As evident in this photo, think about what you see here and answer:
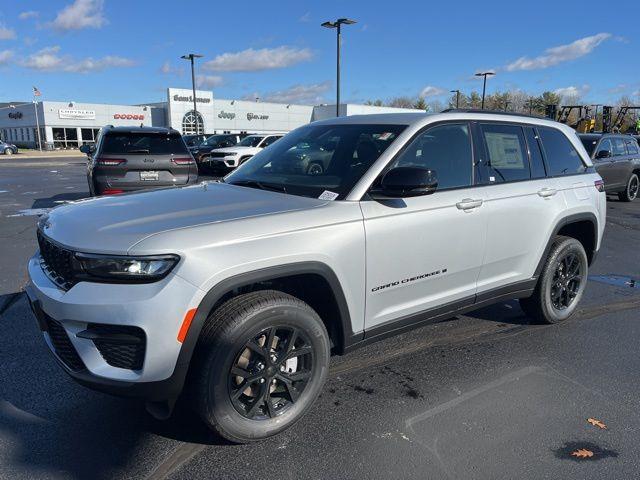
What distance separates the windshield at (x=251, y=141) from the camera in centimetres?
2013

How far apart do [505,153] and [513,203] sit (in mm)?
455

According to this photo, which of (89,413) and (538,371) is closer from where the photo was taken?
(89,413)

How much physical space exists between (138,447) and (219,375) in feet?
2.27

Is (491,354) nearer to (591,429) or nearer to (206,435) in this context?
(591,429)

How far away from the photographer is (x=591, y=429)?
299 cm

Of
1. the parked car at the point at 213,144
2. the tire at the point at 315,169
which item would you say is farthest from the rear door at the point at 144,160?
the parked car at the point at 213,144

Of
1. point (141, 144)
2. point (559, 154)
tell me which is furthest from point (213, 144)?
point (559, 154)

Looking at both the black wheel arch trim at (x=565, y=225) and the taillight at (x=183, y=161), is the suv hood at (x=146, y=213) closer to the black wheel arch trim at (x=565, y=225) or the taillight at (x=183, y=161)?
the black wheel arch trim at (x=565, y=225)

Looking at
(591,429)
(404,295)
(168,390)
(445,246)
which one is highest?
(445,246)

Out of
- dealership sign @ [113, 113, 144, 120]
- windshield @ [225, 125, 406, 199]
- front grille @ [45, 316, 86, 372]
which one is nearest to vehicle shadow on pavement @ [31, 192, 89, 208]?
windshield @ [225, 125, 406, 199]

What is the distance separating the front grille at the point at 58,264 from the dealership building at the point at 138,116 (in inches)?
2148

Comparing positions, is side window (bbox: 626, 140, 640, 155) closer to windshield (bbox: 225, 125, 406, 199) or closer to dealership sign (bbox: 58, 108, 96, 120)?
windshield (bbox: 225, 125, 406, 199)

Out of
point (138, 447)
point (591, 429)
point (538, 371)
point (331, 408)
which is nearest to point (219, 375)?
point (138, 447)

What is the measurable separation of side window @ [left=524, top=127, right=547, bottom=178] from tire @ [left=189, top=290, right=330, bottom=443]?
248 centimetres
